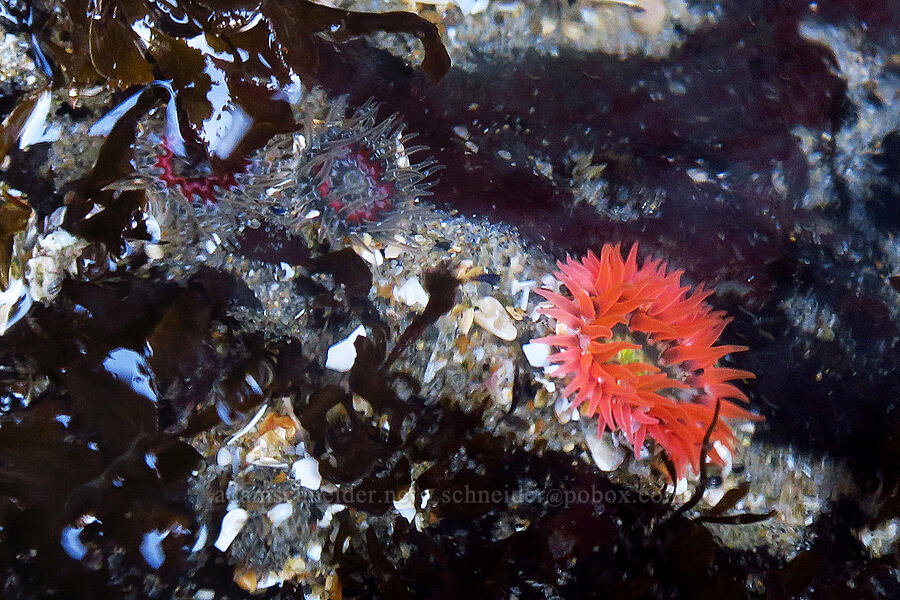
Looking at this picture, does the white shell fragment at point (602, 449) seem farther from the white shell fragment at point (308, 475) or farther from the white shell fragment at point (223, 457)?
the white shell fragment at point (223, 457)

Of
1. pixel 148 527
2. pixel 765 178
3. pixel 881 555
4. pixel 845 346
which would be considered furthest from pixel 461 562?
pixel 765 178

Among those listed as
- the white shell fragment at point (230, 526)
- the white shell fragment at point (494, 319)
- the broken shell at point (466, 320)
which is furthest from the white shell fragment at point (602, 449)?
the white shell fragment at point (230, 526)

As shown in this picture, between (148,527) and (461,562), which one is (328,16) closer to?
(148,527)

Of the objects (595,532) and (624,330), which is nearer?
(595,532)

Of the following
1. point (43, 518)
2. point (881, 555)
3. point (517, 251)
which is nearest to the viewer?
point (43, 518)

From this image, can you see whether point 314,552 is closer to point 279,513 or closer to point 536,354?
point 279,513

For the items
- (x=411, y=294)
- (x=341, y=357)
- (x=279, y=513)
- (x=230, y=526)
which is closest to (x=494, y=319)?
(x=411, y=294)
